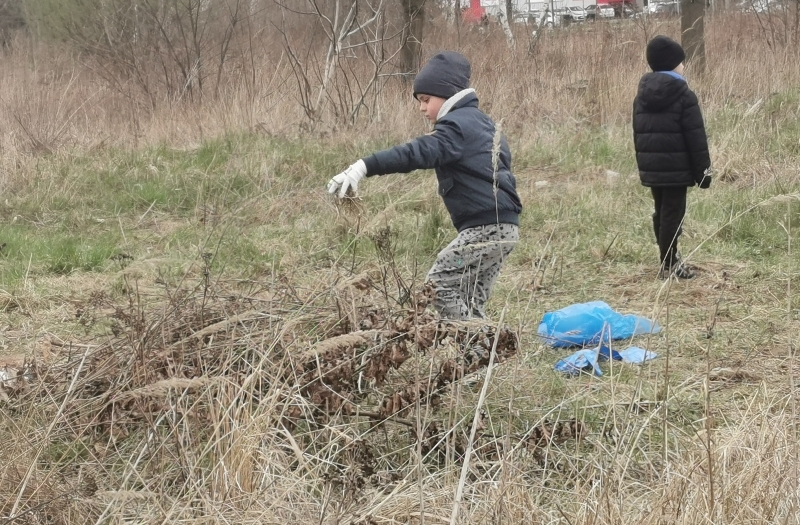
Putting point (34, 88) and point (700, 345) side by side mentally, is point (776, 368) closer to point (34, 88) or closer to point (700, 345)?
point (700, 345)

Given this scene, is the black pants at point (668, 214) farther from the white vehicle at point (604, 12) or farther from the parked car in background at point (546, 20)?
the white vehicle at point (604, 12)

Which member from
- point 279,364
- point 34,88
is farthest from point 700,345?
point 34,88

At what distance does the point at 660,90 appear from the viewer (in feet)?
17.6

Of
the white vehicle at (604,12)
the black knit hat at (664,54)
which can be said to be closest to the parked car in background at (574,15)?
the white vehicle at (604,12)

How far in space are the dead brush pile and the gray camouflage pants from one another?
663 millimetres

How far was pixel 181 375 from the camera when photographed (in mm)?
2812

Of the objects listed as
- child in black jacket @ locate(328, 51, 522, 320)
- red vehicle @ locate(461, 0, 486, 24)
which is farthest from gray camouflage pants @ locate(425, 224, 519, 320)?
red vehicle @ locate(461, 0, 486, 24)

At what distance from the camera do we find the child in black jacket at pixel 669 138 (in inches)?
211

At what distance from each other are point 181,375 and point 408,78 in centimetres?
943

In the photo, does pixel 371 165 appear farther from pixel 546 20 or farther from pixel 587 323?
pixel 546 20

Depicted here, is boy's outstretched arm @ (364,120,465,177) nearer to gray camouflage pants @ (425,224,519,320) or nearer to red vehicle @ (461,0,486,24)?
gray camouflage pants @ (425,224,519,320)

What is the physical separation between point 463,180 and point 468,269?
0.37 m

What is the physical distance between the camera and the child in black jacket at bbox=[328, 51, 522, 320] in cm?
394

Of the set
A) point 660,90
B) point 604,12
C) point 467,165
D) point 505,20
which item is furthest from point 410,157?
point 604,12
